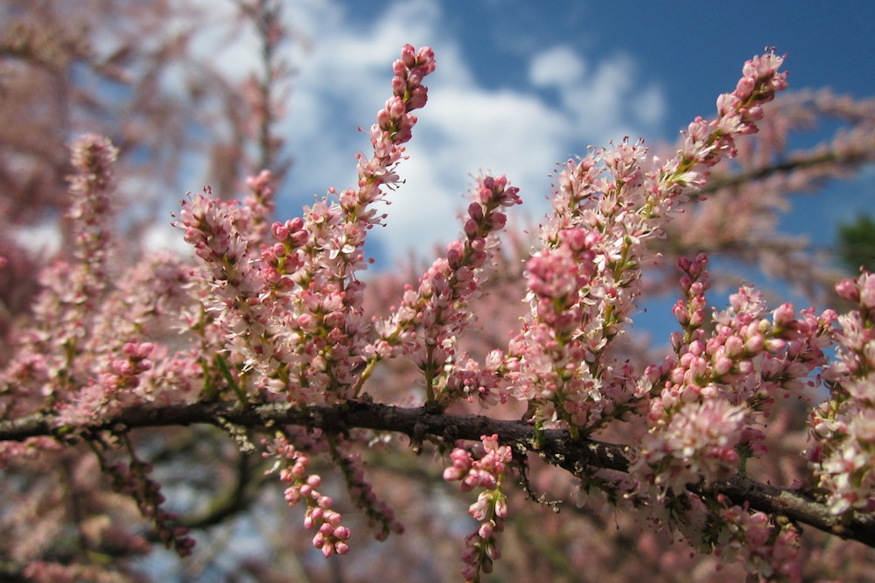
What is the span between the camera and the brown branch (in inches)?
46.1

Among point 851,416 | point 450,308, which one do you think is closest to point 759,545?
point 851,416

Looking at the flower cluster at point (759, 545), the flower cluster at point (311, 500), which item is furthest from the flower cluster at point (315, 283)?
the flower cluster at point (759, 545)

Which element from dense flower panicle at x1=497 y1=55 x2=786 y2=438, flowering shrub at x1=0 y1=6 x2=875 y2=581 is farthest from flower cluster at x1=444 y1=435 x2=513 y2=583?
dense flower panicle at x1=497 y1=55 x2=786 y2=438

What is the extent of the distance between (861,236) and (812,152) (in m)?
18.6

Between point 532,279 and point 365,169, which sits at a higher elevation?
point 365,169

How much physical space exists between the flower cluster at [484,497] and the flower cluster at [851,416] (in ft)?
1.92

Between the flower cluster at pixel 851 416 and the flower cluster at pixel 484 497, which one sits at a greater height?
the flower cluster at pixel 851 416

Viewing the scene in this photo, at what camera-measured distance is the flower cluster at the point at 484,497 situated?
122 cm

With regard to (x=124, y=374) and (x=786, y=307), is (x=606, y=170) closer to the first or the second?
(x=786, y=307)

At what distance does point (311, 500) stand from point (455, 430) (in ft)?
1.14

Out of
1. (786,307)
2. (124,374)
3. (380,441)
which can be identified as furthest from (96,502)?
(786,307)

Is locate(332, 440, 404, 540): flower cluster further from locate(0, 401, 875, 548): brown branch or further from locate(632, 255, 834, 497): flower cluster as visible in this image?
locate(632, 255, 834, 497): flower cluster

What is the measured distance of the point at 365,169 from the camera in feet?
4.42

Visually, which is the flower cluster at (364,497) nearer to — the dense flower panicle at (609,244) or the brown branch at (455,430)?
the brown branch at (455,430)
